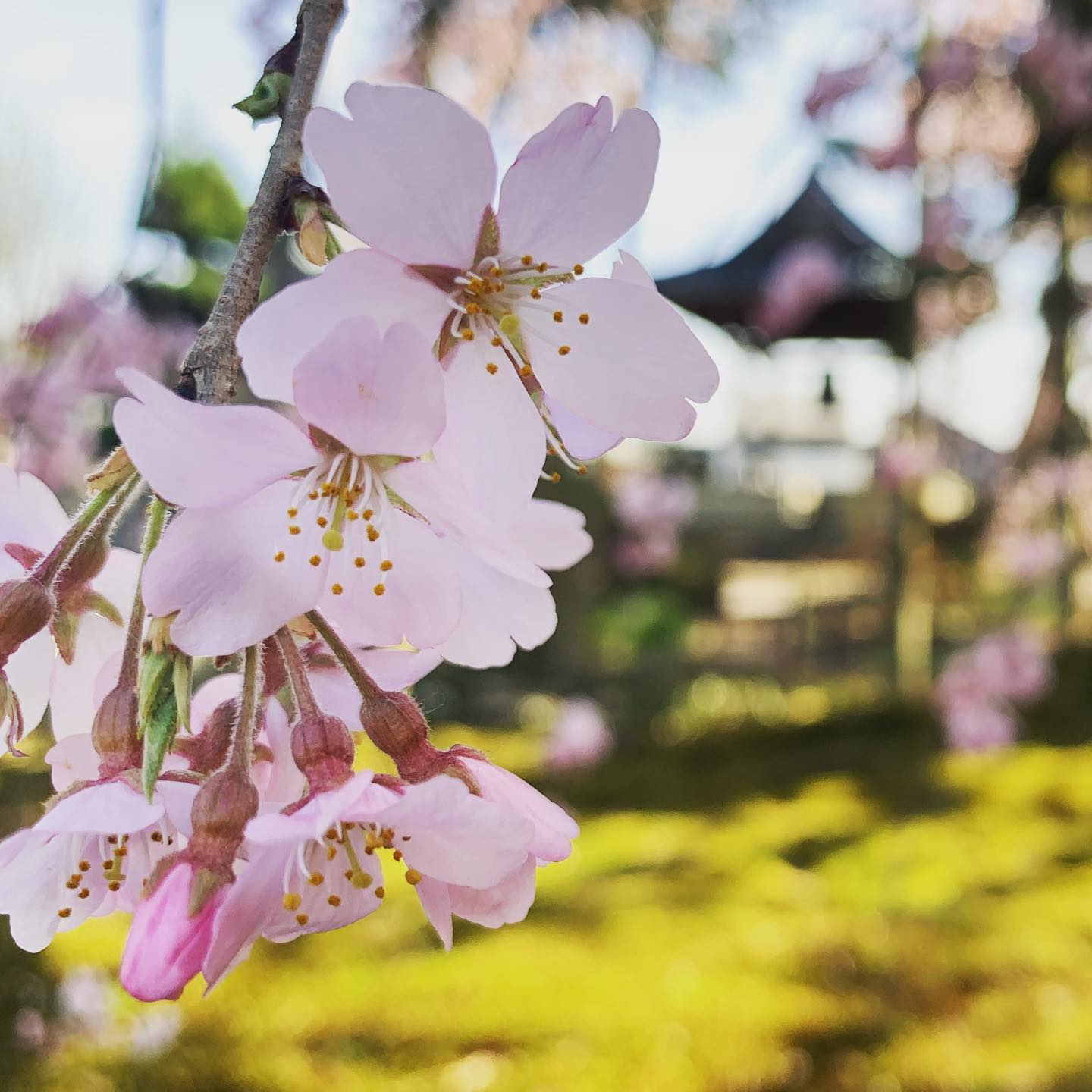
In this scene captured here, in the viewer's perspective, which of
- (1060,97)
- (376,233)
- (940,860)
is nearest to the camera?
(376,233)

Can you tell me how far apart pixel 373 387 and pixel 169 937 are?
0.64 feet

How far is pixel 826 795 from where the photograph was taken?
3.90m

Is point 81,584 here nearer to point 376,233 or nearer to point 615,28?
point 376,233

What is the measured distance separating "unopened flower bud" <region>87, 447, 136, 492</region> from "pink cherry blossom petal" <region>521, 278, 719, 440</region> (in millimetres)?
155

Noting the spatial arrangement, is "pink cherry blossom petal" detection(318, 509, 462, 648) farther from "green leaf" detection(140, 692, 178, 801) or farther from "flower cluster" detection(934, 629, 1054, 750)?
"flower cluster" detection(934, 629, 1054, 750)

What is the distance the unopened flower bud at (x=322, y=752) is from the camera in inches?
14.9

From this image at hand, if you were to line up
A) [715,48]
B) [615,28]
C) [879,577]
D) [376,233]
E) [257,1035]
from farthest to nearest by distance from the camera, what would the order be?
[879,577] < [715,48] < [615,28] < [257,1035] < [376,233]

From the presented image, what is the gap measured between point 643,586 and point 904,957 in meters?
3.49

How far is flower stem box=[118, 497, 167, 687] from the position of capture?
0.36m

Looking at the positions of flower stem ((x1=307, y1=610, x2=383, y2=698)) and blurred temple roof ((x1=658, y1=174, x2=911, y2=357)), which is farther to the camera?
blurred temple roof ((x1=658, y1=174, x2=911, y2=357))

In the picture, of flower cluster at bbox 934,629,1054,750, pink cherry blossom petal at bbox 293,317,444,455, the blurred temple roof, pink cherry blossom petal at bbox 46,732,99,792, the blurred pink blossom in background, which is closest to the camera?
pink cherry blossom petal at bbox 293,317,444,455

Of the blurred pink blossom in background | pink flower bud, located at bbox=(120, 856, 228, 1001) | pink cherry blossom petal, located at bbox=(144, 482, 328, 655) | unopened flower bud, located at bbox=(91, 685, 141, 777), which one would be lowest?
the blurred pink blossom in background

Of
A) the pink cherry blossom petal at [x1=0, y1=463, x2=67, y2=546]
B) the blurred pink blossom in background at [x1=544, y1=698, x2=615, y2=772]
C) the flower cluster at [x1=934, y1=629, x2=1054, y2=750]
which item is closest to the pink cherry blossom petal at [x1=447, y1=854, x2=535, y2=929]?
the pink cherry blossom petal at [x1=0, y1=463, x2=67, y2=546]


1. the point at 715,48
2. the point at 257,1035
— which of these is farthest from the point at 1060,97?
the point at 257,1035
